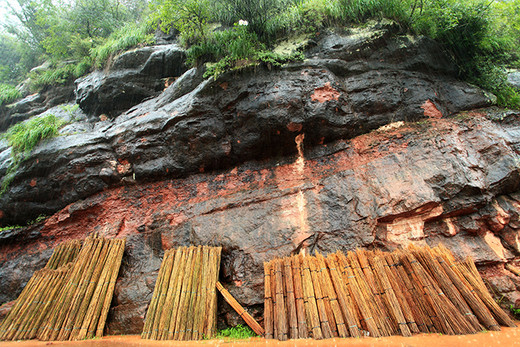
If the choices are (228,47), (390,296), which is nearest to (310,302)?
(390,296)

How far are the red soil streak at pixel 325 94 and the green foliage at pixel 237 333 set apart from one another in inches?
194

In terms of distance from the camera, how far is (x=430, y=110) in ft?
20.0

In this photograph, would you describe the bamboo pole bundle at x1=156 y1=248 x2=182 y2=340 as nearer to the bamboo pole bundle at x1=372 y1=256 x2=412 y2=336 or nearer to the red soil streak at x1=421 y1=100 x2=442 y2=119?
the bamboo pole bundle at x1=372 y1=256 x2=412 y2=336

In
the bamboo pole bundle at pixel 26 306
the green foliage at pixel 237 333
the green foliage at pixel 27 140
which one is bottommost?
the bamboo pole bundle at pixel 26 306

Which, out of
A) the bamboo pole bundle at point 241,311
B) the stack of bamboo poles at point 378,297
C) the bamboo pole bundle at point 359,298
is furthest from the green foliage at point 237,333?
the bamboo pole bundle at point 359,298

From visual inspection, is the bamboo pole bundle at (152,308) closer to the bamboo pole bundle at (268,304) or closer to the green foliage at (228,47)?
the bamboo pole bundle at (268,304)

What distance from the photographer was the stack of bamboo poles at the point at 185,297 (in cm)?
454

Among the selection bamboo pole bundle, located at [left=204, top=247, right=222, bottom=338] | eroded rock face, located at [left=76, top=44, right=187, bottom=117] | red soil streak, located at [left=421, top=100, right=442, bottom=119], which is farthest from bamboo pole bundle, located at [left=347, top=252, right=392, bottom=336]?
eroded rock face, located at [left=76, top=44, right=187, bottom=117]

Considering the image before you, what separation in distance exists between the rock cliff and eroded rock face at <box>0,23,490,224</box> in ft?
0.11

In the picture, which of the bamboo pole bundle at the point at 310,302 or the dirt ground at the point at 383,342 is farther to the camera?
the bamboo pole bundle at the point at 310,302

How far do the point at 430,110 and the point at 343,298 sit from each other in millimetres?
4709

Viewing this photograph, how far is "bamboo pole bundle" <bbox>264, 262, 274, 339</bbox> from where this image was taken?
13.8 ft

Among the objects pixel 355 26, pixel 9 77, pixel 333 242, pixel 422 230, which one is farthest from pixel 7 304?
pixel 9 77

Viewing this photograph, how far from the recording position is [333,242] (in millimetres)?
5117
